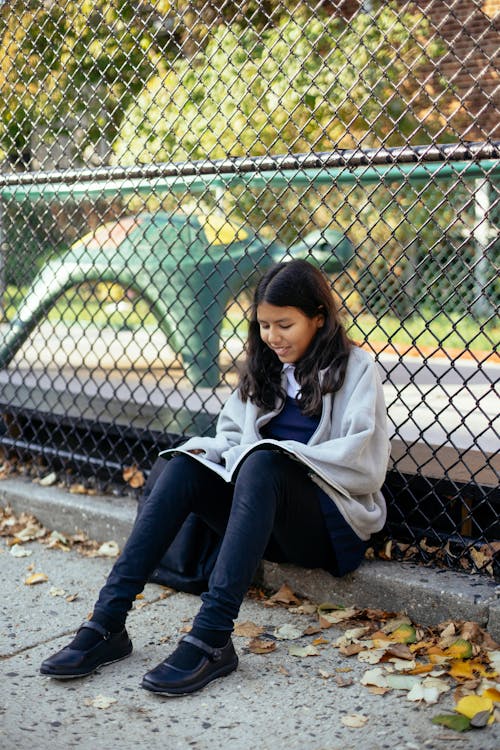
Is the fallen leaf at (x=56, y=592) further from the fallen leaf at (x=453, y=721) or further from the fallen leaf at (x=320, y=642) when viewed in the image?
the fallen leaf at (x=453, y=721)

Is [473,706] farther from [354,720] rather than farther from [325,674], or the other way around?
[325,674]

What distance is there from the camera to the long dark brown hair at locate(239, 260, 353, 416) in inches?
116

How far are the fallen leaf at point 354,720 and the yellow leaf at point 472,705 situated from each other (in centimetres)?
25

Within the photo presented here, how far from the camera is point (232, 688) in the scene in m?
2.61

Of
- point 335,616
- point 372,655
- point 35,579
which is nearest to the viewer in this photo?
point 372,655

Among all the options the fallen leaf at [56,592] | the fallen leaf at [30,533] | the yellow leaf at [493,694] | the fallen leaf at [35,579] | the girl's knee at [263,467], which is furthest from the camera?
the fallen leaf at [30,533]

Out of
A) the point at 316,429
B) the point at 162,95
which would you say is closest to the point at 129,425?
the point at 316,429

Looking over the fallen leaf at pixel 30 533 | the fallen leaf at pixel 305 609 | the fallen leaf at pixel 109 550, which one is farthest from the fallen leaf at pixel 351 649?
the fallen leaf at pixel 30 533

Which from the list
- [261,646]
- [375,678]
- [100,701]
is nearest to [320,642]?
[261,646]

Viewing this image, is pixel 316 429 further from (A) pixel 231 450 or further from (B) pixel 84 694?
(B) pixel 84 694

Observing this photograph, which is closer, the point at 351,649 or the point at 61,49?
the point at 351,649

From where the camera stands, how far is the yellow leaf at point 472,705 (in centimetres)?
232

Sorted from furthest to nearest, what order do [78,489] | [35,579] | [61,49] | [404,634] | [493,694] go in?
[61,49]
[78,489]
[35,579]
[404,634]
[493,694]

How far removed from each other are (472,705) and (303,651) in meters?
0.63
